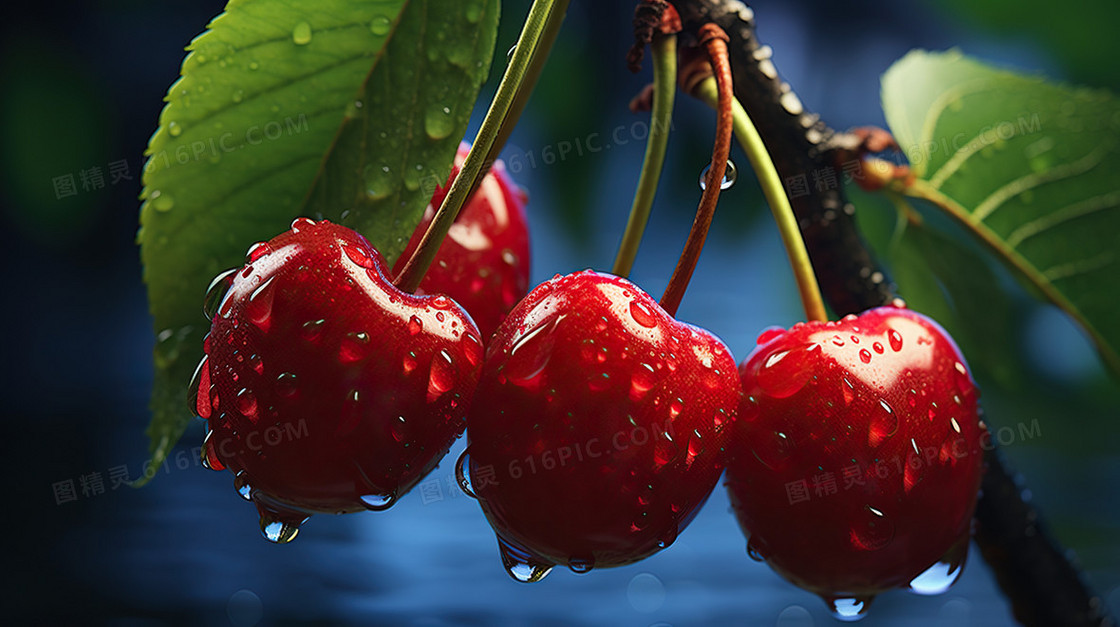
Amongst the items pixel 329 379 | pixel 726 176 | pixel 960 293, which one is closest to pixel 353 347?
pixel 329 379

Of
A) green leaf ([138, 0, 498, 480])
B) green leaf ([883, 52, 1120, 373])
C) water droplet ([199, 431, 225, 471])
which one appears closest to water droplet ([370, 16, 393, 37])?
green leaf ([138, 0, 498, 480])

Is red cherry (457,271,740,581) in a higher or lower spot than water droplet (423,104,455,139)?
lower

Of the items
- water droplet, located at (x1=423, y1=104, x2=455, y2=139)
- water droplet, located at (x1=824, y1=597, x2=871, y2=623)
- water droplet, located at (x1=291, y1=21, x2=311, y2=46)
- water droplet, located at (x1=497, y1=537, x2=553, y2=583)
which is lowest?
water droplet, located at (x1=824, y1=597, x2=871, y2=623)

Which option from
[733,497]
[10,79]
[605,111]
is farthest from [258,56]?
[10,79]

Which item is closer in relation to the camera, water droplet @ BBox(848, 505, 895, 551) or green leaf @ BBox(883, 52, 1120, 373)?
water droplet @ BBox(848, 505, 895, 551)

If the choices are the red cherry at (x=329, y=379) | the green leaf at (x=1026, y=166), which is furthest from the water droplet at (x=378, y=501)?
the green leaf at (x=1026, y=166)

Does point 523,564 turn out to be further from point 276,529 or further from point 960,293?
point 960,293

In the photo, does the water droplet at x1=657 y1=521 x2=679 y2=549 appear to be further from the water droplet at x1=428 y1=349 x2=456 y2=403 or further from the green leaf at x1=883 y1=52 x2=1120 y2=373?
the green leaf at x1=883 y1=52 x2=1120 y2=373
